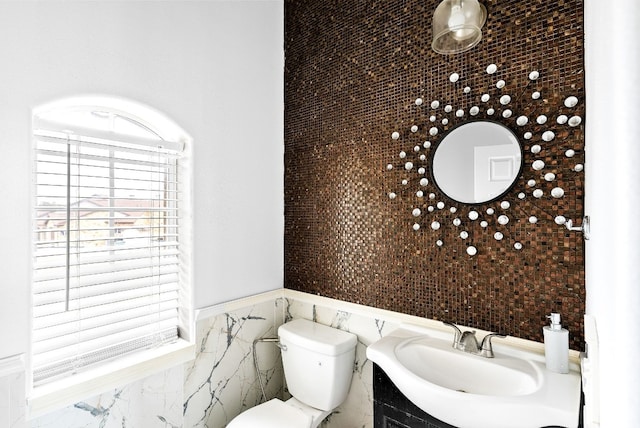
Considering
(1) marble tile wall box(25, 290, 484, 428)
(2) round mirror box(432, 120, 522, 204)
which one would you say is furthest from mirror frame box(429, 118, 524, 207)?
(1) marble tile wall box(25, 290, 484, 428)

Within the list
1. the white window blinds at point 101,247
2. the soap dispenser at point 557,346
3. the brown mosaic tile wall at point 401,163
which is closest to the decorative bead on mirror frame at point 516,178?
the brown mosaic tile wall at point 401,163

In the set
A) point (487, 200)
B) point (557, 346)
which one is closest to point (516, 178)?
point (487, 200)

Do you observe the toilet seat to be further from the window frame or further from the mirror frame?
the mirror frame

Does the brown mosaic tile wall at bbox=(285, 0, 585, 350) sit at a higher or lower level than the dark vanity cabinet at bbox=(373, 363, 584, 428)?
higher

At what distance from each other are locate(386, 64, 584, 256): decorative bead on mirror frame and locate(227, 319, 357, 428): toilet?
711mm

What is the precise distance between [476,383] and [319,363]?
2.38ft

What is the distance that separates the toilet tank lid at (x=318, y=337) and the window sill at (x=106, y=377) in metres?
0.49

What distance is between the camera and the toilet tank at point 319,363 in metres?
1.72

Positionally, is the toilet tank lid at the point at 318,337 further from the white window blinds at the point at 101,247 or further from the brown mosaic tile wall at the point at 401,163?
the white window blinds at the point at 101,247

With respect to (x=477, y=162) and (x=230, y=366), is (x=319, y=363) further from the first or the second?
(x=477, y=162)

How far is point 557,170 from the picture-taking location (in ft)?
4.25

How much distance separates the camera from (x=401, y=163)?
168 centimetres

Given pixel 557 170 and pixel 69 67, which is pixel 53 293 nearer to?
pixel 69 67

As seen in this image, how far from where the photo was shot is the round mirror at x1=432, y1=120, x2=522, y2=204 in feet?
4.51
